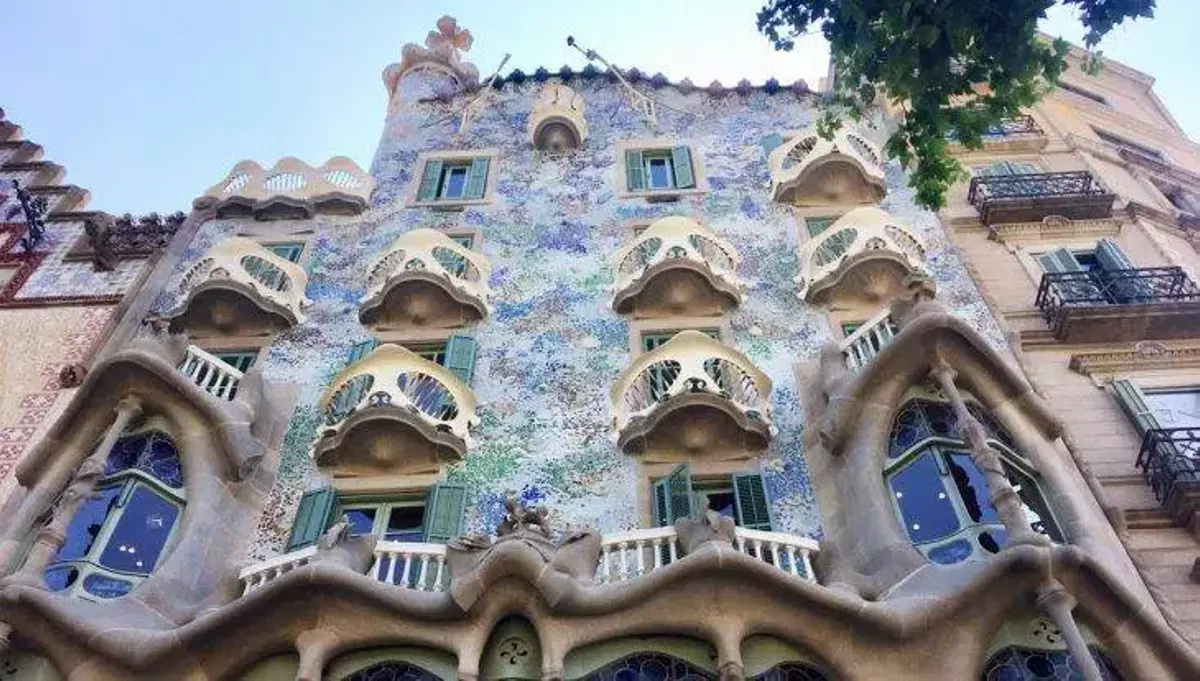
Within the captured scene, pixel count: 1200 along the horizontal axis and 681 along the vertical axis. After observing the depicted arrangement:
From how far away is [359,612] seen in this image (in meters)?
10.8

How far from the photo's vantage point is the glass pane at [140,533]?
1215 cm

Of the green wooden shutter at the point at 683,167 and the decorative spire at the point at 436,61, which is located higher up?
the decorative spire at the point at 436,61

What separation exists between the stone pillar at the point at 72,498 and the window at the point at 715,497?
609 centimetres

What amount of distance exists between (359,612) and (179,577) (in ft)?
7.95

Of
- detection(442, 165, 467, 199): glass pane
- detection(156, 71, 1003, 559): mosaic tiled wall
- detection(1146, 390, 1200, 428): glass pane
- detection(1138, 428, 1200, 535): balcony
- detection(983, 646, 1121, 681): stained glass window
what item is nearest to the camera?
detection(983, 646, 1121, 681): stained glass window

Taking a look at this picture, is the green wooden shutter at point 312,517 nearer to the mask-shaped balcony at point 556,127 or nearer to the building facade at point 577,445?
the building facade at point 577,445

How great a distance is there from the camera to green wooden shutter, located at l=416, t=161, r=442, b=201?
2050 centimetres

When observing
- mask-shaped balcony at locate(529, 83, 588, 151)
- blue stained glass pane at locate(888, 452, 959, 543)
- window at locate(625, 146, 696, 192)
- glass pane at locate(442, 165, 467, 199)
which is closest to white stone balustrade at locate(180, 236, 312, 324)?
glass pane at locate(442, 165, 467, 199)

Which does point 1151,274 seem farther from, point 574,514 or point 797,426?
point 574,514

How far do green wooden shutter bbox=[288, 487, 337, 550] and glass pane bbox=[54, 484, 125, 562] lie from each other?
1951 millimetres

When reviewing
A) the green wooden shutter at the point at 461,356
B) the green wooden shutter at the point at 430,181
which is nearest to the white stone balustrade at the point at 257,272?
the green wooden shutter at the point at 461,356

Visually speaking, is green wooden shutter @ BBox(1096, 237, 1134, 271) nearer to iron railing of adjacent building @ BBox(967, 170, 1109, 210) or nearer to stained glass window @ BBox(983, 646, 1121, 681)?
iron railing of adjacent building @ BBox(967, 170, 1109, 210)

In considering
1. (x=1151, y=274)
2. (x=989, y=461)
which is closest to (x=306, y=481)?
(x=989, y=461)

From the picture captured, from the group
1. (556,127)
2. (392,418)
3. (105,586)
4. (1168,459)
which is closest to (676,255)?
(392,418)
